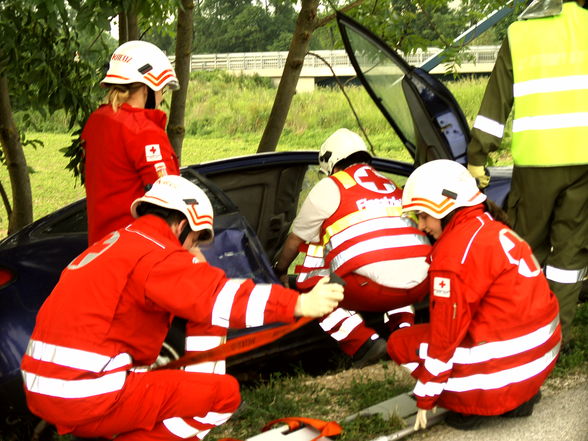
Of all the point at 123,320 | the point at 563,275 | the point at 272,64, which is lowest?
the point at 272,64

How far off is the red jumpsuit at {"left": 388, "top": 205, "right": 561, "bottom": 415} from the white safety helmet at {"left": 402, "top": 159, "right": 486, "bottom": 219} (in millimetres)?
50

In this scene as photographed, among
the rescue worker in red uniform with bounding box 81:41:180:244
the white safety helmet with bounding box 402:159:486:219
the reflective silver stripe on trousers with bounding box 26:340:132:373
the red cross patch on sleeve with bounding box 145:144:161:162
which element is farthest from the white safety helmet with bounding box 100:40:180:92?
the reflective silver stripe on trousers with bounding box 26:340:132:373

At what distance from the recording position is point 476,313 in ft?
11.1

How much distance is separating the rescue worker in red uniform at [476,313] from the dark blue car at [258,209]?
→ 849 millimetres

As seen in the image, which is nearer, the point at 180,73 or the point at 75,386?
the point at 75,386

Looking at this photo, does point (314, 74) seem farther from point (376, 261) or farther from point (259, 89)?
point (376, 261)

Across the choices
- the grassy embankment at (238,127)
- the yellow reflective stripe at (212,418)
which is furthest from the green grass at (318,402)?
the grassy embankment at (238,127)

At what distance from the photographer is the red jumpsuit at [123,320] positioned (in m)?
2.74

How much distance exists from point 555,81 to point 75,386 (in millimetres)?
2688

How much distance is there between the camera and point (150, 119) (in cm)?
393

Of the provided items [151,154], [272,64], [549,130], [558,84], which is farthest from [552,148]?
[272,64]

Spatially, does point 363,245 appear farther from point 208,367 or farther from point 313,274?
point 208,367

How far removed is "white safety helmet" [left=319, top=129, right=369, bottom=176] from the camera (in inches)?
176

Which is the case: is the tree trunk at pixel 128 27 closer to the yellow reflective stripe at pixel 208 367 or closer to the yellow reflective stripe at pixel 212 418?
the yellow reflective stripe at pixel 208 367
